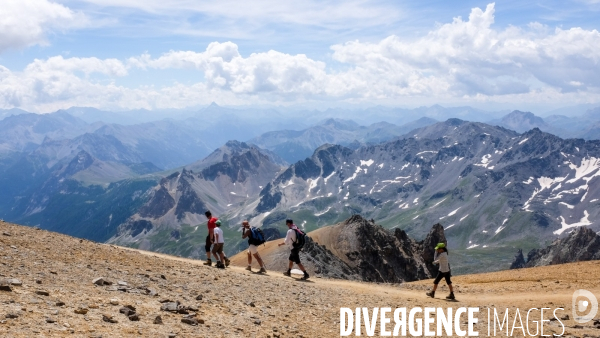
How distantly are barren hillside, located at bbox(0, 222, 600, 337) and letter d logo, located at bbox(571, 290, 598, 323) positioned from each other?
0.47m

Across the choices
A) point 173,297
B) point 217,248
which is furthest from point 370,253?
point 173,297

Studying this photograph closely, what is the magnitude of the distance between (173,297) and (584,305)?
68.6 ft

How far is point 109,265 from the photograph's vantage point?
2300 centimetres

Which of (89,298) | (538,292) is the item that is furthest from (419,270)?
(89,298)

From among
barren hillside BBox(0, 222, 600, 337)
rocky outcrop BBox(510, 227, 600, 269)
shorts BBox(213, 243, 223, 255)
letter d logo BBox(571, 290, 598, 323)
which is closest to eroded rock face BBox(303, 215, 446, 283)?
shorts BBox(213, 243, 223, 255)

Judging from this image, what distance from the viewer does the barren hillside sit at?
14.4m

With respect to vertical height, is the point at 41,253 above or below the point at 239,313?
above

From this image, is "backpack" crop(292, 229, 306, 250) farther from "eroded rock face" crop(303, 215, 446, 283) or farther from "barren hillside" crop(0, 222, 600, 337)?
"eroded rock face" crop(303, 215, 446, 283)

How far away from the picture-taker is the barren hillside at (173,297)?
1442cm

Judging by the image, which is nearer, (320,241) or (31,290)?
(31,290)

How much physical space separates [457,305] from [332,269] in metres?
48.8

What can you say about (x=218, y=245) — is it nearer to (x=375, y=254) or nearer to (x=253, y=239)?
(x=253, y=239)

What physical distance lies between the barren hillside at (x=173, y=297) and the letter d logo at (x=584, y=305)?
0.47 meters

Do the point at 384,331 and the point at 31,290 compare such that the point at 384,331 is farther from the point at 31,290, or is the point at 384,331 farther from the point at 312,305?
the point at 31,290
